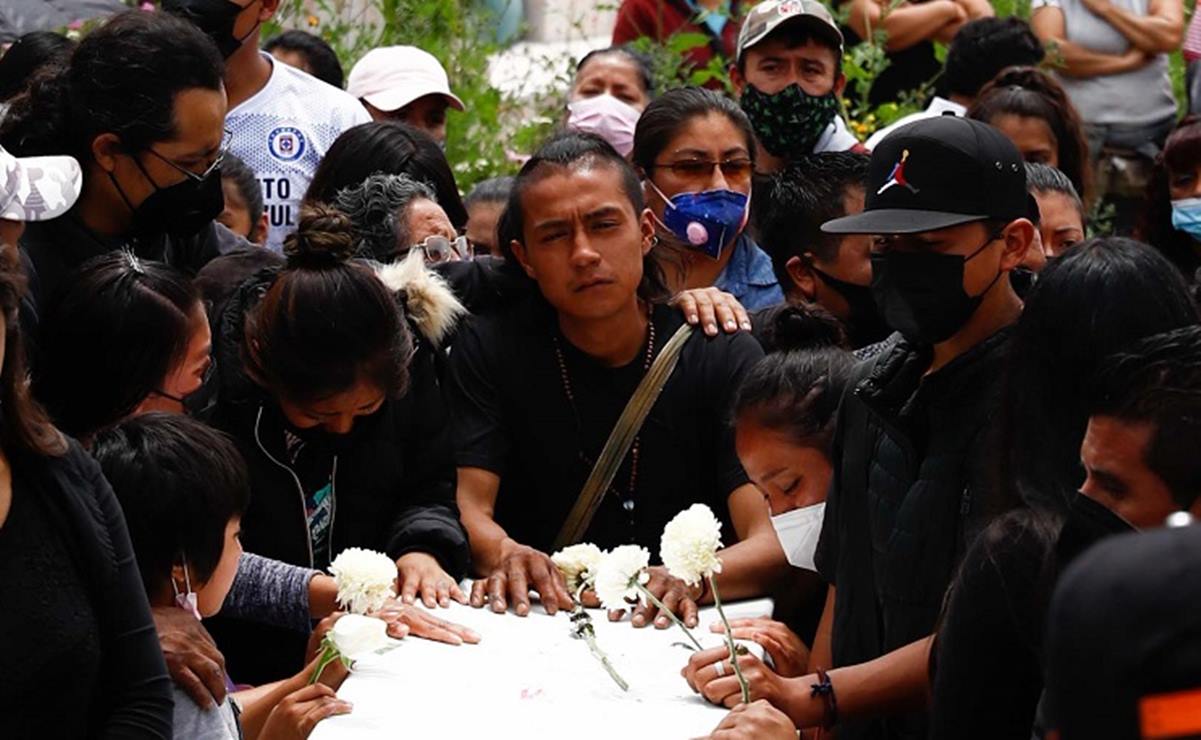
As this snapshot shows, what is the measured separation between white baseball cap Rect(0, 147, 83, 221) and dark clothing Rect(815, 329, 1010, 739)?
1.65 metres

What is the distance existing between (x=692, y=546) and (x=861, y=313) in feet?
4.98

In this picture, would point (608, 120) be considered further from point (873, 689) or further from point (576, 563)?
point (873, 689)

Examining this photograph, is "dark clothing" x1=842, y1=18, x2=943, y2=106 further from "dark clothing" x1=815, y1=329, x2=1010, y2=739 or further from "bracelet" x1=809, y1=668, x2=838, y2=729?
"bracelet" x1=809, y1=668, x2=838, y2=729

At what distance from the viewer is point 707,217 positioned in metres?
5.30

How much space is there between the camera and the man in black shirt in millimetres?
4414

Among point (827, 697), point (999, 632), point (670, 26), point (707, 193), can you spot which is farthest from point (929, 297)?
point (670, 26)

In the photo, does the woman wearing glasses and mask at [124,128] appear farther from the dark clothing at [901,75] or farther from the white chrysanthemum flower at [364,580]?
the dark clothing at [901,75]

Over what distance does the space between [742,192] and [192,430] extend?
2.36 m

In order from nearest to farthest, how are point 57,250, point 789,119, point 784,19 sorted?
point 57,250, point 789,119, point 784,19

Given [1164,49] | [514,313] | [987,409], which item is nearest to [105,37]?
[514,313]

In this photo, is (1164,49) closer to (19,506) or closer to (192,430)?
(192,430)

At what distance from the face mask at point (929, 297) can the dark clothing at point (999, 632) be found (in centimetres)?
70

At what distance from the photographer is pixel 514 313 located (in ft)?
15.1

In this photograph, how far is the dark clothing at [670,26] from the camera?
7.95 metres
